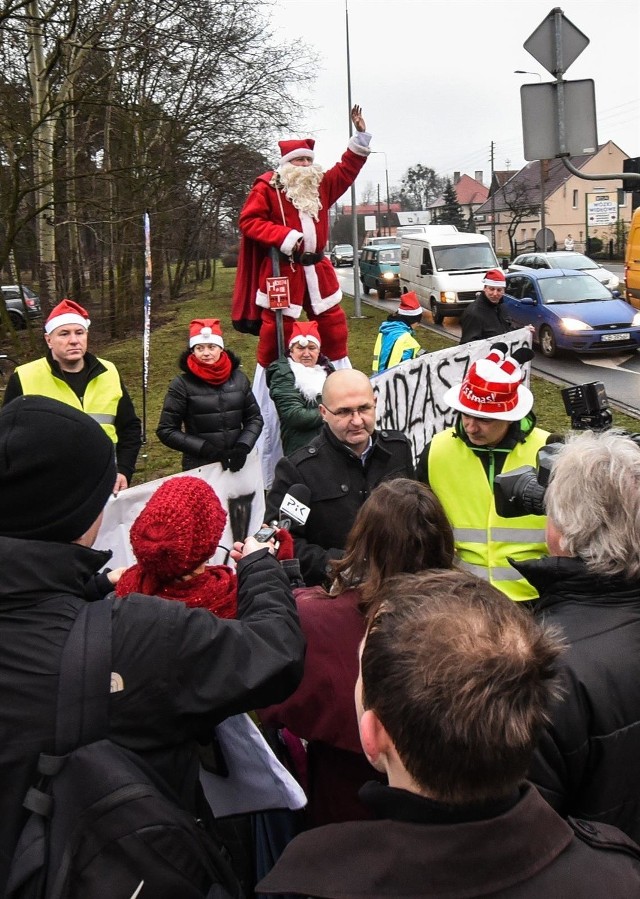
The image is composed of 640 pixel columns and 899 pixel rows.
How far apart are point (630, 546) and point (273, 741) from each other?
4.22 ft

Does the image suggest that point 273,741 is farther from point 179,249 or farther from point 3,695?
point 179,249

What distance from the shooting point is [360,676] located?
1.30 m

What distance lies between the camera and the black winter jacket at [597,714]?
1694 mm

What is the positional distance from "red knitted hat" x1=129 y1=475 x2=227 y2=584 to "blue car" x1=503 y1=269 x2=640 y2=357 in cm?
1105

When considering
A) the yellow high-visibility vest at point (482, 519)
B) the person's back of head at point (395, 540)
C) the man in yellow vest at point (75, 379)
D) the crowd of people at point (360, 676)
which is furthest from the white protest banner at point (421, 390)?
the person's back of head at point (395, 540)

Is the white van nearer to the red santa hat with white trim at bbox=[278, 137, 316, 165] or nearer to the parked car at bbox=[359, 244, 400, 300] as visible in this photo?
the parked car at bbox=[359, 244, 400, 300]

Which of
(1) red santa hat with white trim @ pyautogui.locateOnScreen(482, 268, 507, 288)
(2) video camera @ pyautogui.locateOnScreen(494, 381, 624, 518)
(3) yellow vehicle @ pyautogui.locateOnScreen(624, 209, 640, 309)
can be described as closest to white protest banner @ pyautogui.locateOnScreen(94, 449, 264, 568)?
(2) video camera @ pyautogui.locateOnScreen(494, 381, 624, 518)

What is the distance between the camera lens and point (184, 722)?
152 cm

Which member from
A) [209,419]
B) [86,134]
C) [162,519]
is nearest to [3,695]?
[162,519]

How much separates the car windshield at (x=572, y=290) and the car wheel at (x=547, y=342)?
549mm

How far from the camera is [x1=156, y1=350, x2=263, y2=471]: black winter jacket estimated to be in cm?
497

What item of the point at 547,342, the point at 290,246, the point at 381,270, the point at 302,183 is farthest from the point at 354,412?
the point at 381,270

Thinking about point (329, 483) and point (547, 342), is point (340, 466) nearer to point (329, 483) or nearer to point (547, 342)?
point (329, 483)

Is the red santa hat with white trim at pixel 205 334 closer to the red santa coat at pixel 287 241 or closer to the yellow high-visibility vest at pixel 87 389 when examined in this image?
the yellow high-visibility vest at pixel 87 389
